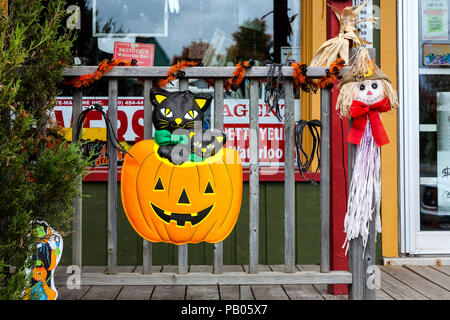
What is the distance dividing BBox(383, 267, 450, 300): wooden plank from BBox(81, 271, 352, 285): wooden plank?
0.69 meters

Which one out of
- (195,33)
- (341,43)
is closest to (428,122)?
(341,43)

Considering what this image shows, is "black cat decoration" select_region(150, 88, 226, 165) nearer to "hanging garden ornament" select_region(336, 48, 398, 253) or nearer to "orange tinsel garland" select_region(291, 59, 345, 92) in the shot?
"orange tinsel garland" select_region(291, 59, 345, 92)

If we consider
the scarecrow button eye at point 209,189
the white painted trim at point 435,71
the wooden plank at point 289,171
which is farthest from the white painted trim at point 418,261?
the scarecrow button eye at point 209,189

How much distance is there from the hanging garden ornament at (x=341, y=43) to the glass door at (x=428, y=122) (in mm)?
951

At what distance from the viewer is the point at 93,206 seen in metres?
3.32

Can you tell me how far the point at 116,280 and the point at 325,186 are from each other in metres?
1.21

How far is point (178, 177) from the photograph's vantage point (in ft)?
7.63

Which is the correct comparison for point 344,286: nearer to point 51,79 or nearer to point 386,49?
point 386,49

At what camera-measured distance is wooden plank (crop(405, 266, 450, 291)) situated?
2.93 m

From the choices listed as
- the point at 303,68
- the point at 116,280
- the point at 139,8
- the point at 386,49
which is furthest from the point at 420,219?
the point at 139,8

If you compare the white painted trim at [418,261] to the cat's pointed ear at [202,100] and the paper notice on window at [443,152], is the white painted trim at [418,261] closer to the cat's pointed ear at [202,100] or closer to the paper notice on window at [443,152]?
the paper notice on window at [443,152]

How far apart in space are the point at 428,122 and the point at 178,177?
2198mm

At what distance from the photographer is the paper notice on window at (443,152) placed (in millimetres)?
3504

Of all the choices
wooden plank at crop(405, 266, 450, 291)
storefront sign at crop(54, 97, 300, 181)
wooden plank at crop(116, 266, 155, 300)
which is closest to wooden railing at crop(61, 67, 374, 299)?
wooden plank at crop(116, 266, 155, 300)
